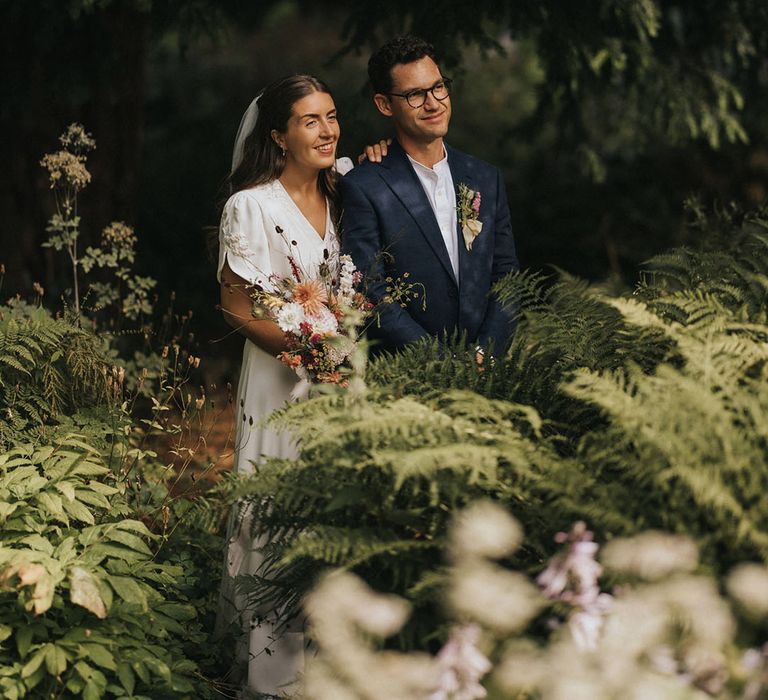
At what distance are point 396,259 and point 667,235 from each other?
7353 mm

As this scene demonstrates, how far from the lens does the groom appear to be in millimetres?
3904

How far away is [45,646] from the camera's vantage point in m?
3.10

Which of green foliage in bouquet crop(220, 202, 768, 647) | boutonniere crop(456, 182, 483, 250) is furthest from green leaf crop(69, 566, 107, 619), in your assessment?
boutonniere crop(456, 182, 483, 250)

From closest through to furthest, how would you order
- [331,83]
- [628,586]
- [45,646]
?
[628,586] < [45,646] < [331,83]

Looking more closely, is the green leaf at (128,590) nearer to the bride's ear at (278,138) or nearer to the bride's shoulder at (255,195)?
the bride's shoulder at (255,195)

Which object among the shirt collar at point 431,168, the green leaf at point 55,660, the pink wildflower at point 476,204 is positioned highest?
the shirt collar at point 431,168

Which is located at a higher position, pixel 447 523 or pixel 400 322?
pixel 400 322

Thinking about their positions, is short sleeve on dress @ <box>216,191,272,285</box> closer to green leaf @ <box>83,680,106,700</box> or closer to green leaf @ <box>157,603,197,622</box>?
green leaf @ <box>157,603,197,622</box>

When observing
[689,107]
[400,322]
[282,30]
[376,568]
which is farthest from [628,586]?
[282,30]

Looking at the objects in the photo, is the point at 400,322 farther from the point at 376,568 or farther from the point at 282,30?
the point at 282,30

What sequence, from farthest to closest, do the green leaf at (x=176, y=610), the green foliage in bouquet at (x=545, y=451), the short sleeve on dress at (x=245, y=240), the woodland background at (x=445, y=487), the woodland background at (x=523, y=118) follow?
the woodland background at (x=523, y=118), the short sleeve on dress at (x=245, y=240), the green leaf at (x=176, y=610), the green foliage in bouquet at (x=545, y=451), the woodland background at (x=445, y=487)

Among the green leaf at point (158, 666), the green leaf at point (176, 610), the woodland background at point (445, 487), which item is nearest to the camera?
the woodland background at point (445, 487)

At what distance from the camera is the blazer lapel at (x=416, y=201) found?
399 cm

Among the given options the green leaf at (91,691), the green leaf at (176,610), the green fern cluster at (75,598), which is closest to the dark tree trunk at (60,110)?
the green fern cluster at (75,598)
